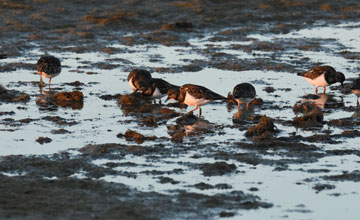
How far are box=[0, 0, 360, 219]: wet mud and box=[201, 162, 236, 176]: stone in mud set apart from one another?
2 cm

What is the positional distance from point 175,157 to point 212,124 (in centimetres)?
338

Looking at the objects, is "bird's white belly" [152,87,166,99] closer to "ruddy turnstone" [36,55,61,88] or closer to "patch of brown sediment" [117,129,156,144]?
"ruddy turnstone" [36,55,61,88]

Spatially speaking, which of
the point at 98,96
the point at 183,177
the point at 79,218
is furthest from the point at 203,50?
the point at 79,218

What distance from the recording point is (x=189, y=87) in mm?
18797

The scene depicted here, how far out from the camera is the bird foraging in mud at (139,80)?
20416mm

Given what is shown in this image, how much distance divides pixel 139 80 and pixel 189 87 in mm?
2497

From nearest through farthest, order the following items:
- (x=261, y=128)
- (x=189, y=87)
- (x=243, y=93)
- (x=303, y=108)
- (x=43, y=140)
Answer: (x=43, y=140)
(x=261, y=128)
(x=189, y=87)
(x=243, y=93)
(x=303, y=108)

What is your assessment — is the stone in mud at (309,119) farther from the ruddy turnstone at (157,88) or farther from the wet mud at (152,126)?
the ruddy turnstone at (157,88)

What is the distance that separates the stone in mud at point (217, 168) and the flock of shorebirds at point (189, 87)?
496 centimetres

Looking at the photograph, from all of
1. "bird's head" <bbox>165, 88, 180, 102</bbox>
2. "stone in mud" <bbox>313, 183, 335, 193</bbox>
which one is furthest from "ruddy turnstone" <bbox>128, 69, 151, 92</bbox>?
"stone in mud" <bbox>313, 183, 335, 193</bbox>

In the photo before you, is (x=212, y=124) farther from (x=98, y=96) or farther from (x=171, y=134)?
(x=98, y=96)

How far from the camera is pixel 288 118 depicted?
1820cm

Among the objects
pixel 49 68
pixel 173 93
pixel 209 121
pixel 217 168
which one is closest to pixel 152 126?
pixel 209 121

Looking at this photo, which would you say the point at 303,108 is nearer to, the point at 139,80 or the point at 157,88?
the point at 157,88
